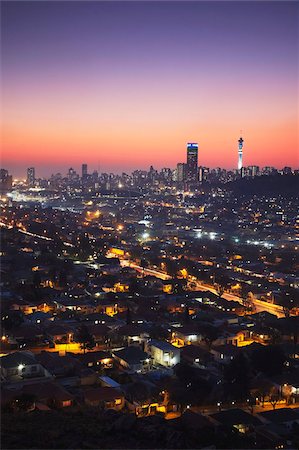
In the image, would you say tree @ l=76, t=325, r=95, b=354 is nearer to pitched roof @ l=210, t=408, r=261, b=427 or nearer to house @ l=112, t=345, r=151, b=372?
house @ l=112, t=345, r=151, b=372

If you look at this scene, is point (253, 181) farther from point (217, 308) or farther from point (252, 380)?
point (252, 380)

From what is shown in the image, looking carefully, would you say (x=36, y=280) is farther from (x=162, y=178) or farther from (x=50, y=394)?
(x=162, y=178)

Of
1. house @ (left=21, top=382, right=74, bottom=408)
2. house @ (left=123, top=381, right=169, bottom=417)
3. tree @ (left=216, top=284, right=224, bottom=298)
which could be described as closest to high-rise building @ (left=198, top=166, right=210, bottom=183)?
tree @ (left=216, top=284, right=224, bottom=298)

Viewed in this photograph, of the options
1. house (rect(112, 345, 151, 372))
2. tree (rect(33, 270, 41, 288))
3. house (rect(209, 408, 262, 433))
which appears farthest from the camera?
tree (rect(33, 270, 41, 288))

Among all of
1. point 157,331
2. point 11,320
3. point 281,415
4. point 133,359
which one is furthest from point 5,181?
point 281,415

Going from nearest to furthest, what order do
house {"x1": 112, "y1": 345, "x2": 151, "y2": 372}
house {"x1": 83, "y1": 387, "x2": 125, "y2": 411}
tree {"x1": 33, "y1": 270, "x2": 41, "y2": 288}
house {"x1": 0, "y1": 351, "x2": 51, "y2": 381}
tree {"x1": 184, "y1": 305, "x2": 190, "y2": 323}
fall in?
house {"x1": 83, "y1": 387, "x2": 125, "y2": 411}, house {"x1": 0, "y1": 351, "x2": 51, "y2": 381}, house {"x1": 112, "y1": 345, "x2": 151, "y2": 372}, tree {"x1": 184, "y1": 305, "x2": 190, "y2": 323}, tree {"x1": 33, "y1": 270, "x2": 41, "y2": 288}

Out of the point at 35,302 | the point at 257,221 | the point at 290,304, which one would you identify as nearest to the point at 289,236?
the point at 257,221
